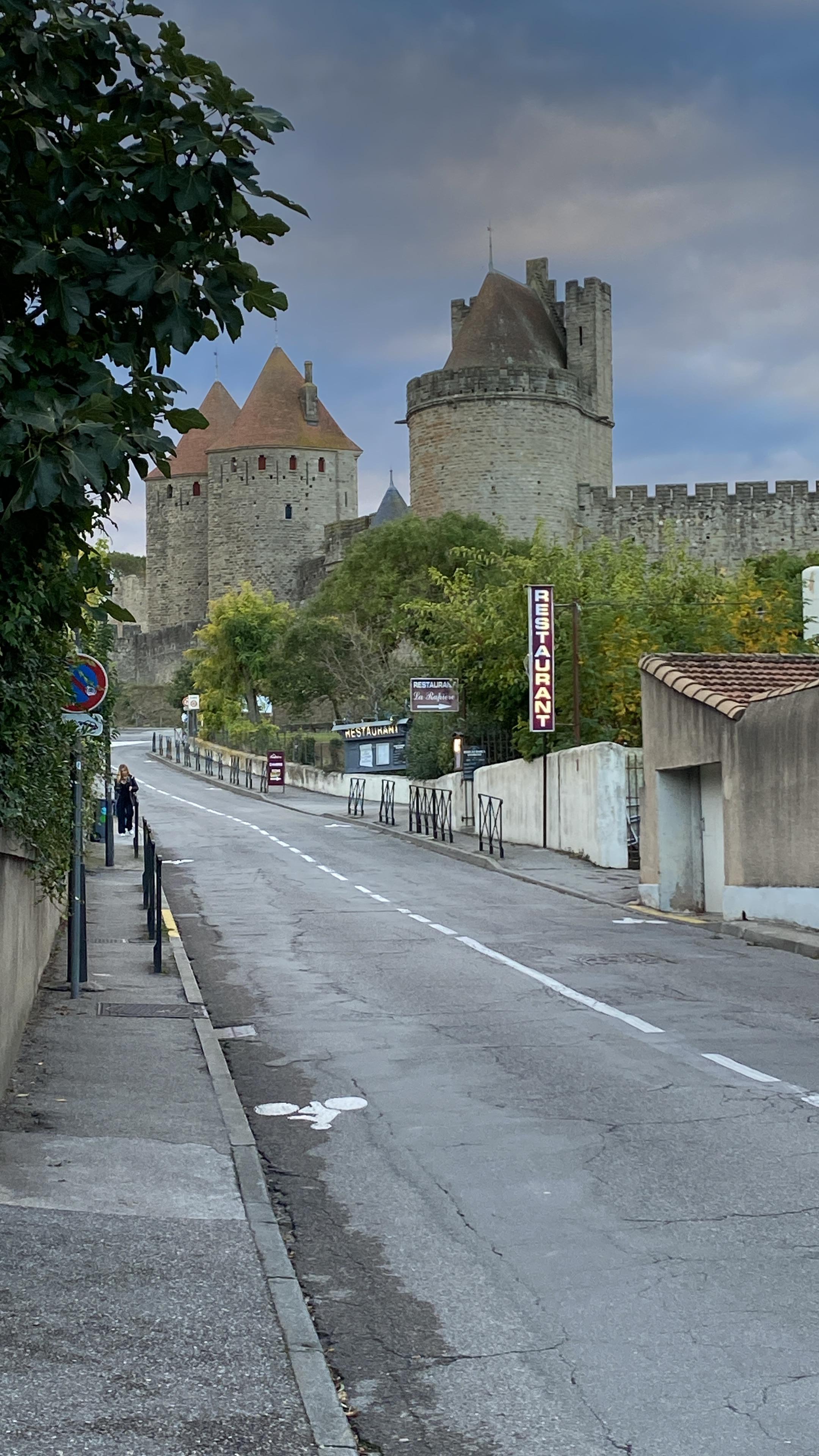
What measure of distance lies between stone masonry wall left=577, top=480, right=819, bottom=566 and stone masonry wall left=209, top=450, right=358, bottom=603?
46.9 m

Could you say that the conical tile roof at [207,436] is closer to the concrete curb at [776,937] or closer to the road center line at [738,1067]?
the concrete curb at [776,937]

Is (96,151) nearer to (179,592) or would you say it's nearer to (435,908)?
(435,908)

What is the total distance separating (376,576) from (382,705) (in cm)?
540

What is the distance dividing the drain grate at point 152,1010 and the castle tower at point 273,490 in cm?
9902

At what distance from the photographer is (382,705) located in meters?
63.3

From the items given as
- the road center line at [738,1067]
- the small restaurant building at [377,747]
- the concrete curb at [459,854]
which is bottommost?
the concrete curb at [459,854]

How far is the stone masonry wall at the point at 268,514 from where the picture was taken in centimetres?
11244

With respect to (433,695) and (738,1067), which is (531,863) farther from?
(738,1067)

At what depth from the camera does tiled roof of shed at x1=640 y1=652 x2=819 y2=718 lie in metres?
19.4

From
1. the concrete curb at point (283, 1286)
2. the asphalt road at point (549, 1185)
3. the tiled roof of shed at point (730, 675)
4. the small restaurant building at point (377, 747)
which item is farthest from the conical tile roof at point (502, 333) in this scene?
the concrete curb at point (283, 1286)

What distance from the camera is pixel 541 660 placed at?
31828 mm

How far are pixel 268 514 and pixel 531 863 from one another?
283ft

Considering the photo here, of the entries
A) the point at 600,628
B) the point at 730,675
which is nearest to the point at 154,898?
the point at 730,675

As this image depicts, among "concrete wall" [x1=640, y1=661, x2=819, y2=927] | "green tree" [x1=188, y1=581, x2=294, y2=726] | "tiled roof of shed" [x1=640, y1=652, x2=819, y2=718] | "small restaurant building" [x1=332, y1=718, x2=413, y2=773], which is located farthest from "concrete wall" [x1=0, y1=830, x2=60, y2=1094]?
"green tree" [x1=188, y1=581, x2=294, y2=726]
